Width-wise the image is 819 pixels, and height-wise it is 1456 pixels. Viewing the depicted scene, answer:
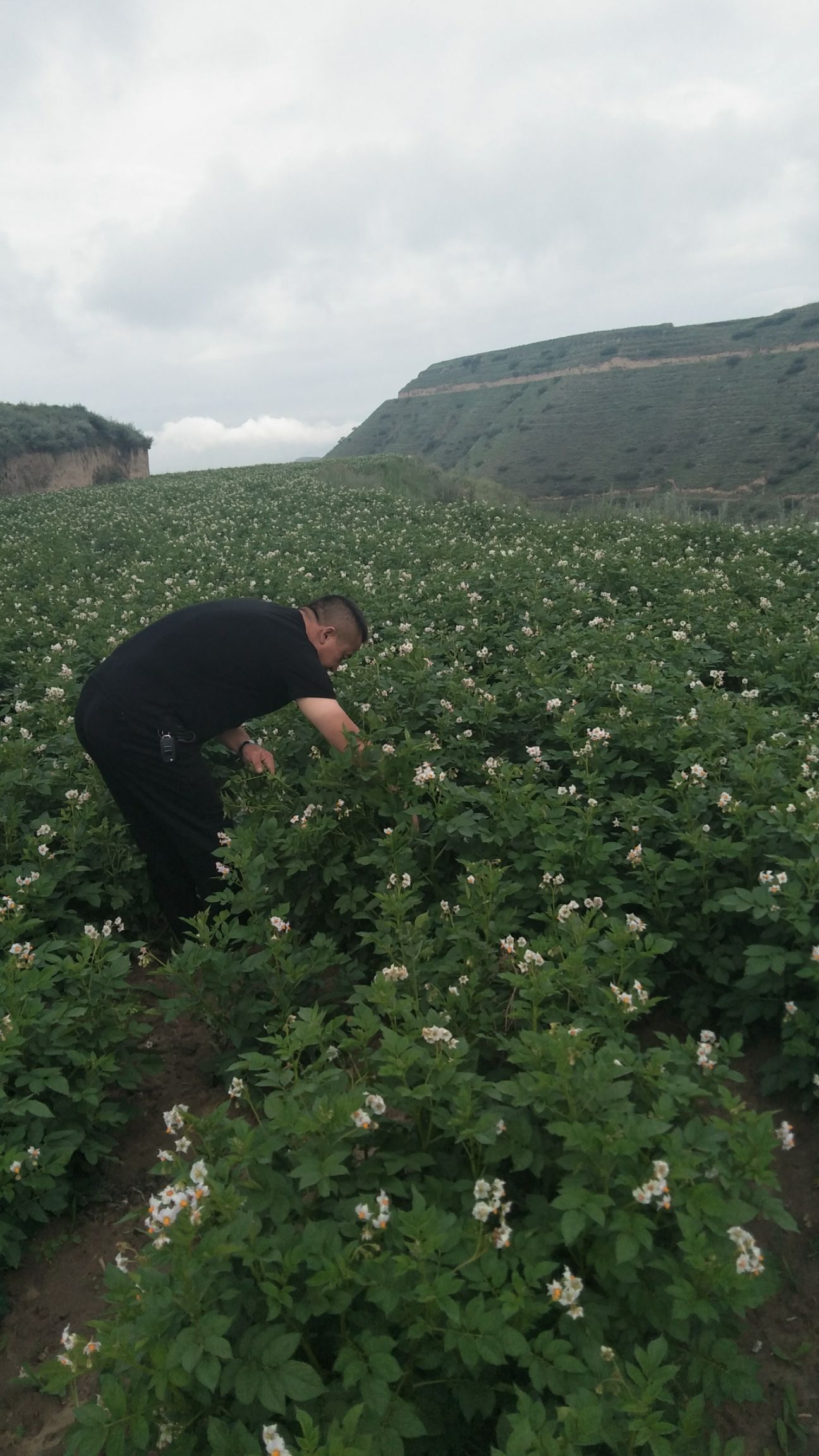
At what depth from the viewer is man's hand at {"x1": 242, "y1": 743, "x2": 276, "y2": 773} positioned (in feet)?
14.9

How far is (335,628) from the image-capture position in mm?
4281

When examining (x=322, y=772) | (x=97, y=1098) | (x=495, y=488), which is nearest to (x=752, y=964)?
(x=322, y=772)

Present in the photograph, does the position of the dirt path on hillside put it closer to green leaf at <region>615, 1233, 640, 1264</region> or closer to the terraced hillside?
the terraced hillside

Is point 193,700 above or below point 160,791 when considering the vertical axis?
above

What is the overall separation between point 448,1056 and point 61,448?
1649 inches

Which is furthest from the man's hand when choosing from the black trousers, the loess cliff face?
the loess cliff face

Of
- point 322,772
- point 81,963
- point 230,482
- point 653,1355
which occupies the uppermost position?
point 230,482

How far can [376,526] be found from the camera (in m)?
16.3

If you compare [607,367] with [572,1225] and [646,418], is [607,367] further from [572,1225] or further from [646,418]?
[572,1225]

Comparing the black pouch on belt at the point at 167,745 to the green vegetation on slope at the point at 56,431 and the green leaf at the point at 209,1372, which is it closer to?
the green leaf at the point at 209,1372

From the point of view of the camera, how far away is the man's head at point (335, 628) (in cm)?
428

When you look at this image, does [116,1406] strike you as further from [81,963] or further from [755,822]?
[755,822]

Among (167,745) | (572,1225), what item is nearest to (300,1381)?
(572,1225)

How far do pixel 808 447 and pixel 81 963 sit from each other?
33831 millimetres
